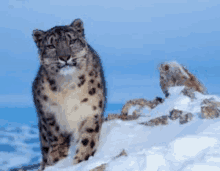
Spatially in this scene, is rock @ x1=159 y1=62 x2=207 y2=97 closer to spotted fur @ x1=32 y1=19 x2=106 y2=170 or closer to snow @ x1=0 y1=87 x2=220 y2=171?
snow @ x1=0 y1=87 x2=220 y2=171

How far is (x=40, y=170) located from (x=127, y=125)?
1857mm

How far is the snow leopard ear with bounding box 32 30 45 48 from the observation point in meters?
4.80

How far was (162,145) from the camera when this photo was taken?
13.9ft

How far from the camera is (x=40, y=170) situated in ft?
17.4

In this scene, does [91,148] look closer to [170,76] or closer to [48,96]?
[48,96]

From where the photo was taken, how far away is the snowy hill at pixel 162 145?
3727mm

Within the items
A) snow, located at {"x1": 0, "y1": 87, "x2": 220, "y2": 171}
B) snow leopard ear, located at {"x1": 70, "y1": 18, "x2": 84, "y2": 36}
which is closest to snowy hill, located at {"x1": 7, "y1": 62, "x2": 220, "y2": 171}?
snow, located at {"x1": 0, "y1": 87, "x2": 220, "y2": 171}

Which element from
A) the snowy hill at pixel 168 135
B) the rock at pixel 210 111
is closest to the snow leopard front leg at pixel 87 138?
the snowy hill at pixel 168 135

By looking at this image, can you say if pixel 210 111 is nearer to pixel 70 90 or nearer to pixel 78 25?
pixel 70 90

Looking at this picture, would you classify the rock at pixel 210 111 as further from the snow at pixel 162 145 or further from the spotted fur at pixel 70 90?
the spotted fur at pixel 70 90

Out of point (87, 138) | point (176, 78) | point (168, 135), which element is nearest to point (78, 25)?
point (87, 138)

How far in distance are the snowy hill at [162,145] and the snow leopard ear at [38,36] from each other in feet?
6.38

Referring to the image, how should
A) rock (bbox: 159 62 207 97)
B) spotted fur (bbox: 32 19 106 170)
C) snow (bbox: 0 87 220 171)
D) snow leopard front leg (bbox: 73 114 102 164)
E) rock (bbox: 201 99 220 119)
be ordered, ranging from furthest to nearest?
rock (bbox: 159 62 207 97), rock (bbox: 201 99 220 119), snow leopard front leg (bbox: 73 114 102 164), spotted fur (bbox: 32 19 106 170), snow (bbox: 0 87 220 171)

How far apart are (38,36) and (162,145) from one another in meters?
2.58
